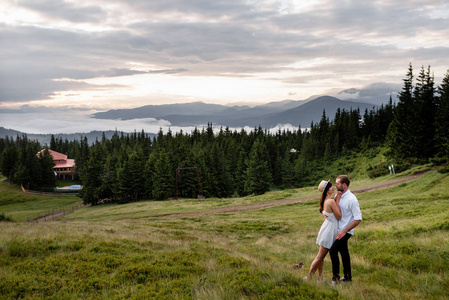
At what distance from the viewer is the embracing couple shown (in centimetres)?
741

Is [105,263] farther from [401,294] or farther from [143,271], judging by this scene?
[401,294]

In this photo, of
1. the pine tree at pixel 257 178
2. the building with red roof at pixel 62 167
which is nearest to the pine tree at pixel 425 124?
the pine tree at pixel 257 178

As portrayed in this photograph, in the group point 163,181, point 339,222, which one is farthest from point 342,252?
point 163,181

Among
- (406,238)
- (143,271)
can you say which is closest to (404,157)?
(406,238)

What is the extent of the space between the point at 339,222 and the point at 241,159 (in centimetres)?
8547

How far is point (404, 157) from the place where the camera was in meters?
51.7

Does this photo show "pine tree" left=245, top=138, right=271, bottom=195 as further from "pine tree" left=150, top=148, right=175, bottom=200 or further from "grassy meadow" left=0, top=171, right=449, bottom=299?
"grassy meadow" left=0, top=171, right=449, bottom=299

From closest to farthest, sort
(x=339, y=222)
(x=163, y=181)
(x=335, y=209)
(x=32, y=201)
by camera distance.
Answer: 1. (x=335, y=209)
2. (x=339, y=222)
3. (x=163, y=181)
4. (x=32, y=201)

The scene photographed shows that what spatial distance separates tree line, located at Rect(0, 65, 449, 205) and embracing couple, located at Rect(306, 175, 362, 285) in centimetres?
3799

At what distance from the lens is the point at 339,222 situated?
7641mm

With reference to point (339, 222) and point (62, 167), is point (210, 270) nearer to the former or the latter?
point (339, 222)

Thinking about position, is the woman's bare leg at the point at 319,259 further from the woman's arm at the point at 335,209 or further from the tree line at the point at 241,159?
the tree line at the point at 241,159

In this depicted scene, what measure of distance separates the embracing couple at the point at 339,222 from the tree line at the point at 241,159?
38.0 metres

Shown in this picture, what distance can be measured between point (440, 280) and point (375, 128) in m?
114
